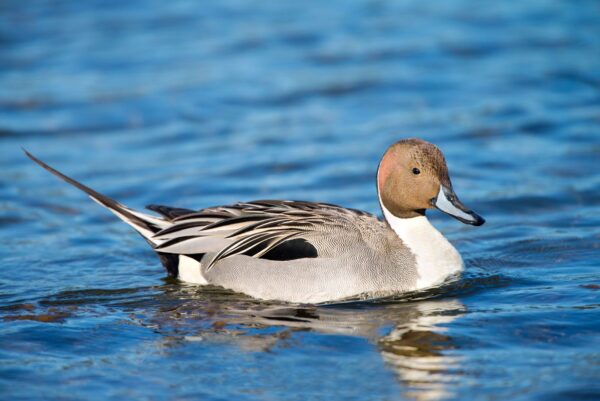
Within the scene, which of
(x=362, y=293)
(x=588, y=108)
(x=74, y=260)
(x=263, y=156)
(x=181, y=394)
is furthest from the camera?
(x=588, y=108)

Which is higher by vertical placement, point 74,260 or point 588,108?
point 588,108

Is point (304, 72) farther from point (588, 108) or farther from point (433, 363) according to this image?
point (433, 363)

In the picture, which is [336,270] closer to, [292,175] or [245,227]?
[245,227]

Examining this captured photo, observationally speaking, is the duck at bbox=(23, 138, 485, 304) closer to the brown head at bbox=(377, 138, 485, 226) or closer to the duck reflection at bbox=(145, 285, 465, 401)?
the brown head at bbox=(377, 138, 485, 226)

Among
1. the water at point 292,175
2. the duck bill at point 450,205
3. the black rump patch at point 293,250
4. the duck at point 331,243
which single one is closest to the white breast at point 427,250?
the duck at point 331,243

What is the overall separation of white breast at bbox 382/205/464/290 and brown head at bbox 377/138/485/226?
5.2 inches

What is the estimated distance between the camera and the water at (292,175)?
19.2 ft

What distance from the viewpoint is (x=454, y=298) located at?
6.95 metres

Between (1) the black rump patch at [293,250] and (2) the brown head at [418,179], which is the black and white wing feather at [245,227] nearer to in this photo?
(1) the black rump patch at [293,250]

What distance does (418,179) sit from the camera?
714 cm

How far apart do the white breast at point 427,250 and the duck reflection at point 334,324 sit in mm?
237

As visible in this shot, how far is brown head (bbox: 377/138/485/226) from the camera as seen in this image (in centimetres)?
710

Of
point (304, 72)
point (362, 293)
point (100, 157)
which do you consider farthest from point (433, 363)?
point (304, 72)

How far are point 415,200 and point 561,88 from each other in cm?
590
